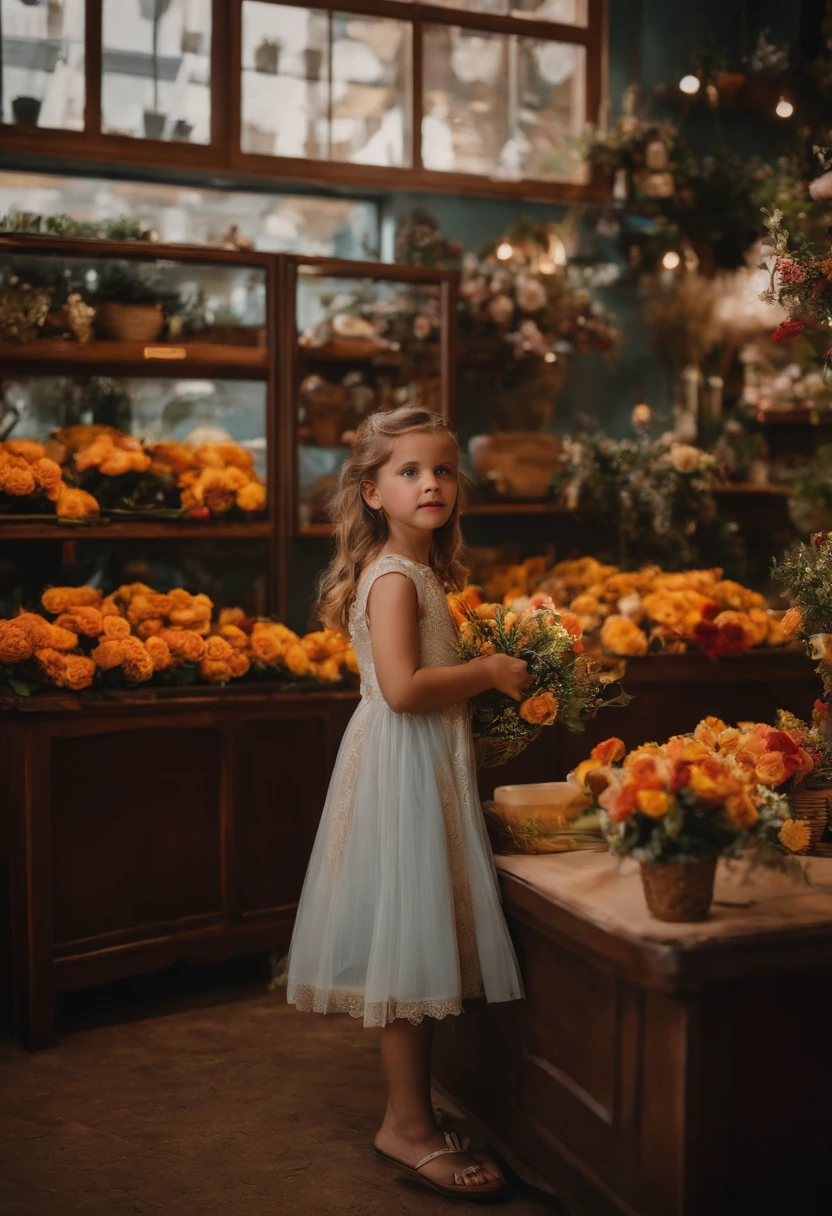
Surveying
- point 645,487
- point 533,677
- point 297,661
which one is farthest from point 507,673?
point 645,487

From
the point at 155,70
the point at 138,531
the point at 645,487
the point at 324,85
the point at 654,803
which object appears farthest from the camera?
the point at 324,85

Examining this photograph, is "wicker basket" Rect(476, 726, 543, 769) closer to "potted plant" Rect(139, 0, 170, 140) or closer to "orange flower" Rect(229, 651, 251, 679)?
"orange flower" Rect(229, 651, 251, 679)

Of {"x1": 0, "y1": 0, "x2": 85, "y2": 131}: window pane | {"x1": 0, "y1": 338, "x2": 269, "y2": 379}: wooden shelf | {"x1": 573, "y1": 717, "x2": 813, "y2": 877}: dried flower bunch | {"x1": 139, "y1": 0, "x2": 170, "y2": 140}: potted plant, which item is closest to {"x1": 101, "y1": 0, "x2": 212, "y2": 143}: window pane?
{"x1": 139, "y1": 0, "x2": 170, "y2": 140}: potted plant

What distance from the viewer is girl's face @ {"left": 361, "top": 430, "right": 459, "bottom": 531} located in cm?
273

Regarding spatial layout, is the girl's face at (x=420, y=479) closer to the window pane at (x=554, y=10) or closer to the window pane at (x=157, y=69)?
the window pane at (x=157, y=69)

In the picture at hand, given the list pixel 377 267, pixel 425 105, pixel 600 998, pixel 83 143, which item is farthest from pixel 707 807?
pixel 425 105

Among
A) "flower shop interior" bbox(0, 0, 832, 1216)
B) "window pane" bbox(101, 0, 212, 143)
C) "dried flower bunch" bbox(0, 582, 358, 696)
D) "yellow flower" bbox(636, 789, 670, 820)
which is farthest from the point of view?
"window pane" bbox(101, 0, 212, 143)

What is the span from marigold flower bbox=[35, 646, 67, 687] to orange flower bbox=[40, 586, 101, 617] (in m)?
0.21

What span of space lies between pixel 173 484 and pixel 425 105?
7.44 feet

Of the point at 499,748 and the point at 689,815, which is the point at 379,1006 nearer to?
the point at 499,748

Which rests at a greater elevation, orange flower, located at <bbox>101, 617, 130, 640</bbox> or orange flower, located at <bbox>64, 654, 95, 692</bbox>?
orange flower, located at <bbox>101, 617, 130, 640</bbox>

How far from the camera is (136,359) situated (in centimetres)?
444

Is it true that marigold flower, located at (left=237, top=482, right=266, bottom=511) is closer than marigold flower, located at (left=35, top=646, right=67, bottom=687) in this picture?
No

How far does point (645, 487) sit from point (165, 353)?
1987 millimetres
